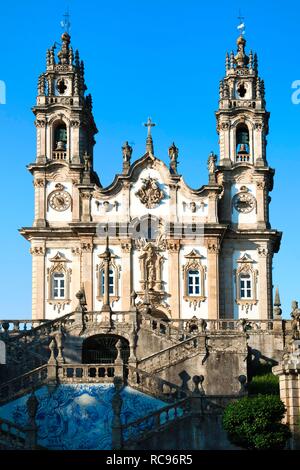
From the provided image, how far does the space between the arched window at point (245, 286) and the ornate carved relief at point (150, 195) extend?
601 cm

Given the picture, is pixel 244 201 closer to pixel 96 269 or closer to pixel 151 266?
pixel 151 266

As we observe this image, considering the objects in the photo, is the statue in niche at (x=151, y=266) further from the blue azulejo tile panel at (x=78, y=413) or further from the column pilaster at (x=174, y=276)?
the blue azulejo tile panel at (x=78, y=413)

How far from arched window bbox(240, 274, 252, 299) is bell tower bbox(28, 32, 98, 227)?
30.6 feet

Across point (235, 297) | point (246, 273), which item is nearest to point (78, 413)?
point (235, 297)

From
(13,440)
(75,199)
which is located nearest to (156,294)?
(75,199)

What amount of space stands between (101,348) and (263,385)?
28.3ft

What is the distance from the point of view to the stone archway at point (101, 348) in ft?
158

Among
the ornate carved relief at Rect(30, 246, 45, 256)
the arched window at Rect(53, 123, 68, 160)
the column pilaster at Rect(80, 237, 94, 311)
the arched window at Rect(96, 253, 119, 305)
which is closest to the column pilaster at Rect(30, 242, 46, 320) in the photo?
the ornate carved relief at Rect(30, 246, 45, 256)

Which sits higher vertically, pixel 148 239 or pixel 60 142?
pixel 60 142

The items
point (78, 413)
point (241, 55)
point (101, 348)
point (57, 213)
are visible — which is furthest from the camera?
point (241, 55)

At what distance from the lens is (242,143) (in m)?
60.6

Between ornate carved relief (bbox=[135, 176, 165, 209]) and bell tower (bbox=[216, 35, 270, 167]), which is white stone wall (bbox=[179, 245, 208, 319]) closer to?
ornate carved relief (bbox=[135, 176, 165, 209])

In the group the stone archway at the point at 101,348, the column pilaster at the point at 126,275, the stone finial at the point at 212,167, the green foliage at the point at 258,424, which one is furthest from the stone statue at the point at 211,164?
the green foliage at the point at 258,424
